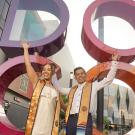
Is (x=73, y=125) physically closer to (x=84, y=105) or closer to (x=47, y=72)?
(x=84, y=105)

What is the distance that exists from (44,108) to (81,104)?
509mm

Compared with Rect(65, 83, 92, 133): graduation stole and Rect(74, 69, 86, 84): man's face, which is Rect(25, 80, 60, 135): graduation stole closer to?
Rect(65, 83, 92, 133): graduation stole

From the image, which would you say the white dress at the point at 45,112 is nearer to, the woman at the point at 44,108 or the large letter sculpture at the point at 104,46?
the woman at the point at 44,108

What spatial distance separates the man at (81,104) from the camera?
148 inches

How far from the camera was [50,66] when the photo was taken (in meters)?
3.83

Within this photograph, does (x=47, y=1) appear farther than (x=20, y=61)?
Yes

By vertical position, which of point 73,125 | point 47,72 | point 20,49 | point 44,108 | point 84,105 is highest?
point 20,49

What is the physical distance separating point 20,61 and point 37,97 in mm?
1551

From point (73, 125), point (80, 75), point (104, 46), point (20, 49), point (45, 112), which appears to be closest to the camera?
point (45, 112)

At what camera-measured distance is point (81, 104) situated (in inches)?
151

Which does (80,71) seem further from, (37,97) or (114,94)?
(114,94)

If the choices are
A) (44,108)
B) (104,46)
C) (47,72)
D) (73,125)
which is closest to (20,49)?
(104,46)

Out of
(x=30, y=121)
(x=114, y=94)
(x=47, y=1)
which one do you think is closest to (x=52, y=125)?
(x=30, y=121)

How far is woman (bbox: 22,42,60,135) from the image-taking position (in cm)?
354
